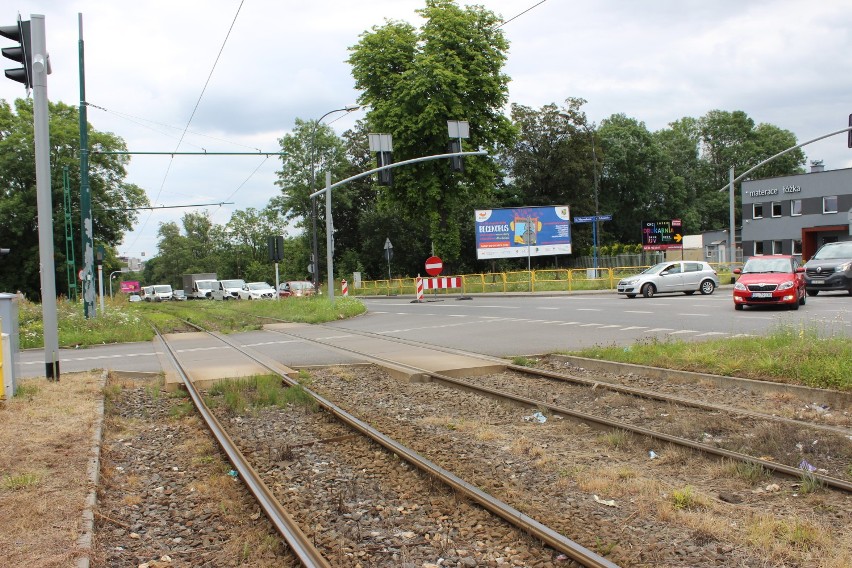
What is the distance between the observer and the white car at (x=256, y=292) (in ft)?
178

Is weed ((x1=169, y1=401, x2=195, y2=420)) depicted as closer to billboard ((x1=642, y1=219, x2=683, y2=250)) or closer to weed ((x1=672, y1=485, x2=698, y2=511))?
weed ((x1=672, y1=485, x2=698, y2=511))

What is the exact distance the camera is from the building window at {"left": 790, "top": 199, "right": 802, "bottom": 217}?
57622 millimetres

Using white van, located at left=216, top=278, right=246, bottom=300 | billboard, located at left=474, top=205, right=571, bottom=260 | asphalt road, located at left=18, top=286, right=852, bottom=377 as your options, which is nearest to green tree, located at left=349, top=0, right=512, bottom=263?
billboard, located at left=474, top=205, right=571, bottom=260

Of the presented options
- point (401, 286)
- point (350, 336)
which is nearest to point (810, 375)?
point (350, 336)

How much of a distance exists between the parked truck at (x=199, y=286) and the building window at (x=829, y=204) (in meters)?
51.8

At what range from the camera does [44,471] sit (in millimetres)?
6070

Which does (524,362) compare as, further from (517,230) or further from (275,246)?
(517,230)

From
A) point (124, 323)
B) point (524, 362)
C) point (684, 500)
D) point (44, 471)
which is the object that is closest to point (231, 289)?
point (124, 323)

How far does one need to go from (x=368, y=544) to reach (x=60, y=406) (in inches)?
243

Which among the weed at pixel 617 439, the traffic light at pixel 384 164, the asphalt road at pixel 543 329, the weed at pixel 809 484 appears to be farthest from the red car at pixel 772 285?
the weed at pixel 809 484

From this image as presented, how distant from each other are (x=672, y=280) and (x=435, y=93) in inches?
648

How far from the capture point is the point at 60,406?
9039mm

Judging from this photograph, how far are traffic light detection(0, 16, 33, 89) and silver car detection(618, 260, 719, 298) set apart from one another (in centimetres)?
2465

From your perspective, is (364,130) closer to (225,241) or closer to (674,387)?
(225,241)
